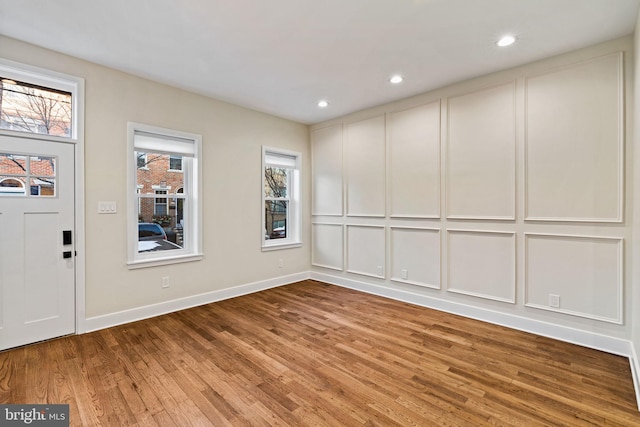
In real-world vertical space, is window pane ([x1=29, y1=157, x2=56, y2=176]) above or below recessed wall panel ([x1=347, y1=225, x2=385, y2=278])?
above

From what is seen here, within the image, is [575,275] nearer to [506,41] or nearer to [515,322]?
[515,322]

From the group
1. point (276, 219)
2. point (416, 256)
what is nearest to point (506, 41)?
point (416, 256)

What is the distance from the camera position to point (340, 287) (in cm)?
487

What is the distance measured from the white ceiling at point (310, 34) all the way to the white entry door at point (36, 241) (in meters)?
1.06

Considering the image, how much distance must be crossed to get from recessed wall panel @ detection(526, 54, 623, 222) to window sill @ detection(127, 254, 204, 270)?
3.96 metres

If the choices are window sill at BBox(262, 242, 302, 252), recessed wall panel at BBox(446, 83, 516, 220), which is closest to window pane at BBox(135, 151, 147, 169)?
window sill at BBox(262, 242, 302, 252)

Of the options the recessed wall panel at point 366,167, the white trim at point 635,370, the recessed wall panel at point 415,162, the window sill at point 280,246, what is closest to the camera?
the white trim at point 635,370

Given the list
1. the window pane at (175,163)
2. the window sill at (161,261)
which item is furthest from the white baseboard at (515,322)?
the window pane at (175,163)

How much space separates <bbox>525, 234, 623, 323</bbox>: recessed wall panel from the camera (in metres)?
2.70

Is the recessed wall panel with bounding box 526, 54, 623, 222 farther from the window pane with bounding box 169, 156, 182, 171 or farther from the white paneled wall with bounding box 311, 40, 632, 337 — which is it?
the window pane with bounding box 169, 156, 182, 171

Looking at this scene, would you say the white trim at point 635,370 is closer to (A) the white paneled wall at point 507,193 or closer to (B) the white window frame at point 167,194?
(A) the white paneled wall at point 507,193

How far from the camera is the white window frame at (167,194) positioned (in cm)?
338

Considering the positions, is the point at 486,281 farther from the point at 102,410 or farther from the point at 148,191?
the point at 148,191

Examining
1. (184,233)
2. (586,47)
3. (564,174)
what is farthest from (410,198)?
(184,233)
